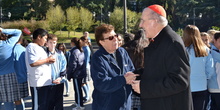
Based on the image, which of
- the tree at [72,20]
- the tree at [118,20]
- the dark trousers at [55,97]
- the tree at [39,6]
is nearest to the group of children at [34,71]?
the dark trousers at [55,97]

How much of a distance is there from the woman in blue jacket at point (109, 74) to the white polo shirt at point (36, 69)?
1674 millimetres

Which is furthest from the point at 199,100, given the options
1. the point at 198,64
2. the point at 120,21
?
the point at 120,21

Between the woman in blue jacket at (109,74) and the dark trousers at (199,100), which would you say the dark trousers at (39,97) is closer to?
the woman in blue jacket at (109,74)

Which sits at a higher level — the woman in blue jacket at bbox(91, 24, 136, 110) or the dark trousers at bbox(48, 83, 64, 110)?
the woman in blue jacket at bbox(91, 24, 136, 110)

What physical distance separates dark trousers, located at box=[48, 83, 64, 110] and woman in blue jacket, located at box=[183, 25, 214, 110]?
2.43 metres

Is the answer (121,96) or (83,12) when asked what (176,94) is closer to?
(121,96)

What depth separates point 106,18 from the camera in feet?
156

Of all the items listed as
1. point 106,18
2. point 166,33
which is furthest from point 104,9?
point 166,33

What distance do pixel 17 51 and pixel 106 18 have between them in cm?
4325

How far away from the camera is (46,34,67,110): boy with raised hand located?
177 inches

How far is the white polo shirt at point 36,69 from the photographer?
Result: 4219 mm

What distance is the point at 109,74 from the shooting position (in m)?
2.82

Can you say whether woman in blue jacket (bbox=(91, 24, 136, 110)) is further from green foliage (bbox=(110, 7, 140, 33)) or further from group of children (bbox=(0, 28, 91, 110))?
green foliage (bbox=(110, 7, 140, 33))

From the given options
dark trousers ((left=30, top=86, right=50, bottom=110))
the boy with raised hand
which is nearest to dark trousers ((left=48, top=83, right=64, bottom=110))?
the boy with raised hand
